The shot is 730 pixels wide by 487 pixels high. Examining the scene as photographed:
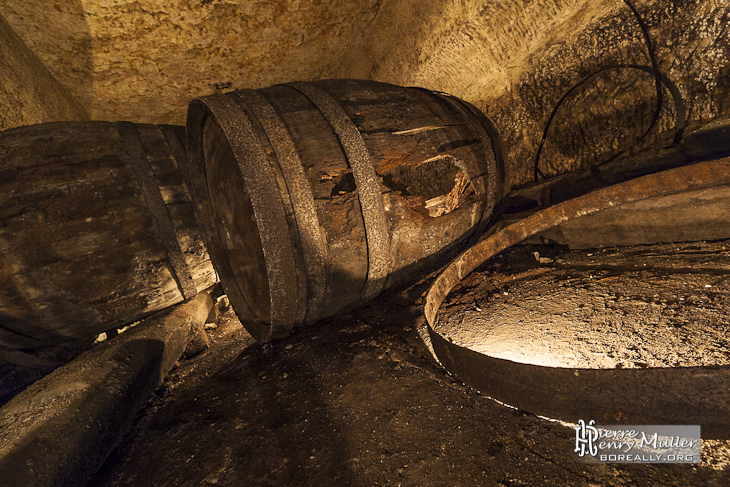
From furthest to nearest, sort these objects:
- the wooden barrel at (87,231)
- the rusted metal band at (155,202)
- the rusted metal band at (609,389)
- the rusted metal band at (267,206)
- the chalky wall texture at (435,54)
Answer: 1. the rusted metal band at (155,202)
2. the chalky wall texture at (435,54)
3. the wooden barrel at (87,231)
4. the rusted metal band at (267,206)
5. the rusted metal band at (609,389)

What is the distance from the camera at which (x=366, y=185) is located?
173cm

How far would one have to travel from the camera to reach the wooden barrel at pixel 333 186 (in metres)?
1.65

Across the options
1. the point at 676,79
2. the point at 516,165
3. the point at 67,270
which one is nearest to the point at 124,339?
the point at 67,270

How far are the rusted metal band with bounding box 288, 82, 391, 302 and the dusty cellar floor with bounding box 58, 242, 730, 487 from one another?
450 mm

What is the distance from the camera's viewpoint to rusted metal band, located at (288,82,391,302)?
1731 mm

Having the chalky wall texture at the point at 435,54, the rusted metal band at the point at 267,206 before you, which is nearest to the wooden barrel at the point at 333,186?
the rusted metal band at the point at 267,206

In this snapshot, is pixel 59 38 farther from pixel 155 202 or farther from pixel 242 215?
pixel 242 215

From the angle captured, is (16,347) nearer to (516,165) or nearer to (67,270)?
(67,270)

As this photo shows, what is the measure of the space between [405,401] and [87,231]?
2027 mm

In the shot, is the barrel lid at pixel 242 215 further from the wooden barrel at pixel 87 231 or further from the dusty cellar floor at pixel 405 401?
the dusty cellar floor at pixel 405 401

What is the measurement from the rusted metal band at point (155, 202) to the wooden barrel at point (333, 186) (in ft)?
1.02

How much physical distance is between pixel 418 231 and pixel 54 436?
194cm

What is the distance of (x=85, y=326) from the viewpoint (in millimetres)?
2102

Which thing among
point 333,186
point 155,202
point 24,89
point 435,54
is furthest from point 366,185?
point 24,89
